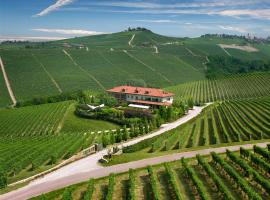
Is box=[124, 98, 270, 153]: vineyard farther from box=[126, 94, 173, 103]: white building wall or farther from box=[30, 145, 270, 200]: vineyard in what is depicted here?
box=[126, 94, 173, 103]: white building wall

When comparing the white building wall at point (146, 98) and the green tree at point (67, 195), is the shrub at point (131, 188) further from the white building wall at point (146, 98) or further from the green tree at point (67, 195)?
the white building wall at point (146, 98)

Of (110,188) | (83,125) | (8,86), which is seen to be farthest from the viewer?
(8,86)

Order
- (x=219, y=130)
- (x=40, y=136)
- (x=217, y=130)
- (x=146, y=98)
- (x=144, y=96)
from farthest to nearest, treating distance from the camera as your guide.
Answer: (x=144, y=96) < (x=146, y=98) < (x=40, y=136) < (x=219, y=130) < (x=217, y=130)

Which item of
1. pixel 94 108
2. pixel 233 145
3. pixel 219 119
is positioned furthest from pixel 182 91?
pixel 233 145

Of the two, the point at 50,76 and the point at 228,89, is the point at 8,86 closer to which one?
the point at 50,76

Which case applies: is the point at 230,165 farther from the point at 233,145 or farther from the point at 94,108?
the point at 94,108

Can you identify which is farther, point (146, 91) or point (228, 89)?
point (228, 89)

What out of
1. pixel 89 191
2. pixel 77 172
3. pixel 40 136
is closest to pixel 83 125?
pixel 40 136
